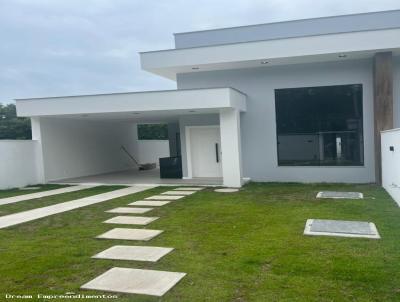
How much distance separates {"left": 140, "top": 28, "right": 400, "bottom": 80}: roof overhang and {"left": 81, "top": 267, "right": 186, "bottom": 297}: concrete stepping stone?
9.04 metres

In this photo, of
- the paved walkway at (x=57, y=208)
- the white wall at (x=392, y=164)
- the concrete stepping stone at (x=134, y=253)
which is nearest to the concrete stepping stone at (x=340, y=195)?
the white wall at (x=392, y=164)

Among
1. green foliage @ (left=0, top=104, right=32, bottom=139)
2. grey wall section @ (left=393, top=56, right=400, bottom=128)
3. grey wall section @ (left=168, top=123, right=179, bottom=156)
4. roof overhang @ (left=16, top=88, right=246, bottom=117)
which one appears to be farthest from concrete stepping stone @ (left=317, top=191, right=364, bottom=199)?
green foliage @ (left=0, top=104, right=32, bottom=139)

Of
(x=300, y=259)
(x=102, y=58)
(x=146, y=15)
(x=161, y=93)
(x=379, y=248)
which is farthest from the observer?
(x=102, y=58)

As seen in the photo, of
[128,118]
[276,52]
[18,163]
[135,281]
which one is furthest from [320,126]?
[18,163]

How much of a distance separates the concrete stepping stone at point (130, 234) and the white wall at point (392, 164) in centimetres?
515

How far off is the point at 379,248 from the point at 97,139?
1442 centimetres

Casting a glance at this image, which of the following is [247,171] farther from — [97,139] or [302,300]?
[302,300]

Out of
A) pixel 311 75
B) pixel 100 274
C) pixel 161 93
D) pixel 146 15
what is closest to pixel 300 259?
pixel 100 274

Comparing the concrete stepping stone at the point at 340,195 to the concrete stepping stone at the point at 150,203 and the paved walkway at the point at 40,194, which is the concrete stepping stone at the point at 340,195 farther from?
the paved walkway at the point at 40,194

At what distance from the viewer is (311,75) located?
40.5ft

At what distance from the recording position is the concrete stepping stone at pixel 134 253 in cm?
493

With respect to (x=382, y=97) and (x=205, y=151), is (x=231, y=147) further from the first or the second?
(x=382, y=97)

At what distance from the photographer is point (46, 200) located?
33.0 feet

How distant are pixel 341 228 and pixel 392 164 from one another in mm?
3430
